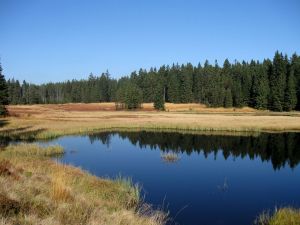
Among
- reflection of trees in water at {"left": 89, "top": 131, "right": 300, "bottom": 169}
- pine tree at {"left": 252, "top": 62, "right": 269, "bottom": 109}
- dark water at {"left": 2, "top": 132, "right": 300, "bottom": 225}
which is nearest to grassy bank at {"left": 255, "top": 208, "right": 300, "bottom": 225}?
dark water at {"left": 2, "top": 132, "right": 300, "bottom": 225}

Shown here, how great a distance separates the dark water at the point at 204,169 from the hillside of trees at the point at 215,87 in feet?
196

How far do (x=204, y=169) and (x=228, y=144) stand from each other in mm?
15663

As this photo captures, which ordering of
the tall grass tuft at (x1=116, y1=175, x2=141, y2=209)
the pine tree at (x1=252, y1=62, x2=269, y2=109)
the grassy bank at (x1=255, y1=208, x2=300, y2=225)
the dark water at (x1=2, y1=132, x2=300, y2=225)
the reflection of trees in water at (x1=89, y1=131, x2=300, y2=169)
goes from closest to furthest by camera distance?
the grassy bank at (x1=255, y1=208, x2=300, y2=225) → the tall grass tuft at (x1=116, y1=175, x2=141, y2=209) → the dark water at (x1=2, y1=132, x2=300, y2=225) → the reflection of trees in water at (x1=89, y1=131, x2=300, y2=169) → the pine tree at (x1=252, y1=62, x2=269, y2=109)

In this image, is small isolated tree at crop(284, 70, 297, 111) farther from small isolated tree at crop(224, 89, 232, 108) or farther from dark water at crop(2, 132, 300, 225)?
dark water at crop(2, 132, 300, 225)

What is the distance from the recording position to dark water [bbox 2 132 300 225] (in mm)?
18812

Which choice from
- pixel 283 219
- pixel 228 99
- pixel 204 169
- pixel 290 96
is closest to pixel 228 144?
pixel 204 169

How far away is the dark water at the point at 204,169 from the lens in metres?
18.8

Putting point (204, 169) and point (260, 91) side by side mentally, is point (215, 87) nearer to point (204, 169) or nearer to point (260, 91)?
point (260, 91)

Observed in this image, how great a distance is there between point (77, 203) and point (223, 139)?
38595 mm

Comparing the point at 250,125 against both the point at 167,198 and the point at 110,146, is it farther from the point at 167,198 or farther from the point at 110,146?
the point at 167,198

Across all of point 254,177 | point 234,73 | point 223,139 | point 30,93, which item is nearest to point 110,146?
point 223,139

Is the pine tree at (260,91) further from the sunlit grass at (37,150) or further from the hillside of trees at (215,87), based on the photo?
the sunlit grass at (37,150)

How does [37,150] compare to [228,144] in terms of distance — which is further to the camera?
[228,144]

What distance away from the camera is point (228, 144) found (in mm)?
44844
